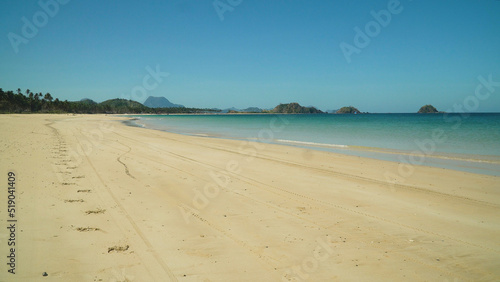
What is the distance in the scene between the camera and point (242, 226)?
553cm

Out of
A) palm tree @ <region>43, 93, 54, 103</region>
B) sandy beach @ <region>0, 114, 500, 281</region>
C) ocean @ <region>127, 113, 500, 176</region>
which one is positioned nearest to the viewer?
sandy beach @ <region>0, 114, 500, 281</region>

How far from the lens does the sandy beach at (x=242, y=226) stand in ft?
13.1

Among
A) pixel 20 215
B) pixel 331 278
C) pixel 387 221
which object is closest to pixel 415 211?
pixel 387 221

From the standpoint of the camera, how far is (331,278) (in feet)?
12.9

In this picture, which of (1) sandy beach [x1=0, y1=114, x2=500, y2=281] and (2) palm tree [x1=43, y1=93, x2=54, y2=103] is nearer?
(1) sandy beach [x1=0, y1=114, x2=500, y2=281]

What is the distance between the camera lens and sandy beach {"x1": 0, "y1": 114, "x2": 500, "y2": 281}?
158 inches

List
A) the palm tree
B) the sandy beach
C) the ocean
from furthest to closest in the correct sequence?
the palm tree
the ocean
the sandy beach

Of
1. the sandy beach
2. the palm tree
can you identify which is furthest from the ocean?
the palm tree

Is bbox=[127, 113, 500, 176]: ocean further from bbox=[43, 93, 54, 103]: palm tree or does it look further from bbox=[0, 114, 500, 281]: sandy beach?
bbox=[43, 93, 54, 103]: palm tree

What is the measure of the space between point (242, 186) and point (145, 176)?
3.40m

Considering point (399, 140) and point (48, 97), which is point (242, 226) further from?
point (48, 97)

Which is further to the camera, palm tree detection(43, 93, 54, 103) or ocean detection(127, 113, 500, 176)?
palm tree detection(43, 93, 54, 103)

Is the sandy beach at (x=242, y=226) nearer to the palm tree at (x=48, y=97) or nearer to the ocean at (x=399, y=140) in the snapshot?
the ocean at (x=399, y=140)

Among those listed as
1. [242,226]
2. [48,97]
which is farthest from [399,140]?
[48,97]
